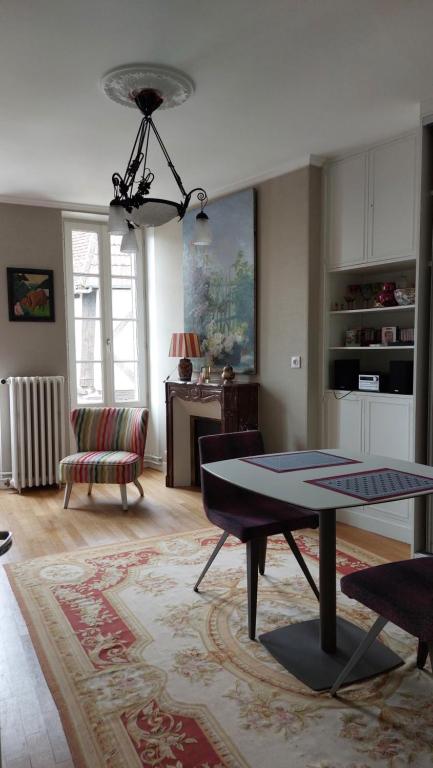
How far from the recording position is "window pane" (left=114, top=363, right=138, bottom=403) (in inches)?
235

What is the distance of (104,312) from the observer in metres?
5.83

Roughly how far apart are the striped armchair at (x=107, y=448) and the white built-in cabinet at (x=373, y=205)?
213cm

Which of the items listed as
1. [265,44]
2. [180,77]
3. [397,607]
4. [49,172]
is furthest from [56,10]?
[397,607]

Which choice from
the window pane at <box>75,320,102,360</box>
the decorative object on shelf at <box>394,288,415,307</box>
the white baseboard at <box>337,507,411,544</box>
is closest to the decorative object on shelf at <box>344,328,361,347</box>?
the decorative object on shelf at <box>394,288,415,307</box>

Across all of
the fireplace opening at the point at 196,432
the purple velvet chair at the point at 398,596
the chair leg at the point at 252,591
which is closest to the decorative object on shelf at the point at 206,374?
the fireplace opening at the point at 196,432

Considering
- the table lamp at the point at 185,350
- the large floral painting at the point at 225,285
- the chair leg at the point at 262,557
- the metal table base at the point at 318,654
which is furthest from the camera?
the table lamp at the point at 185,350

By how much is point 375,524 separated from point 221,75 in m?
2.96

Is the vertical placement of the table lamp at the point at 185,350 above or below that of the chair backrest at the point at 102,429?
above

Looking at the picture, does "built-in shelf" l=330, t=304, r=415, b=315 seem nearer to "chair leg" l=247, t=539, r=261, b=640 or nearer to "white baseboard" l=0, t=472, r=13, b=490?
"chair leg" l=247, t=539, r=261, b=640

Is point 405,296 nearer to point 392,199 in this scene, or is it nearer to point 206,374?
point 392,199

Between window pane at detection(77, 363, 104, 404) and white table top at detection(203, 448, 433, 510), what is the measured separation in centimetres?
346

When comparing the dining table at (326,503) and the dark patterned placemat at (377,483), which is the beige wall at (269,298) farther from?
the dark patterned placemat at (377,483)

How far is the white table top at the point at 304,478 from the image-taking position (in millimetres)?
2012

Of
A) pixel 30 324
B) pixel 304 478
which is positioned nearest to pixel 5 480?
pixel 30 324
